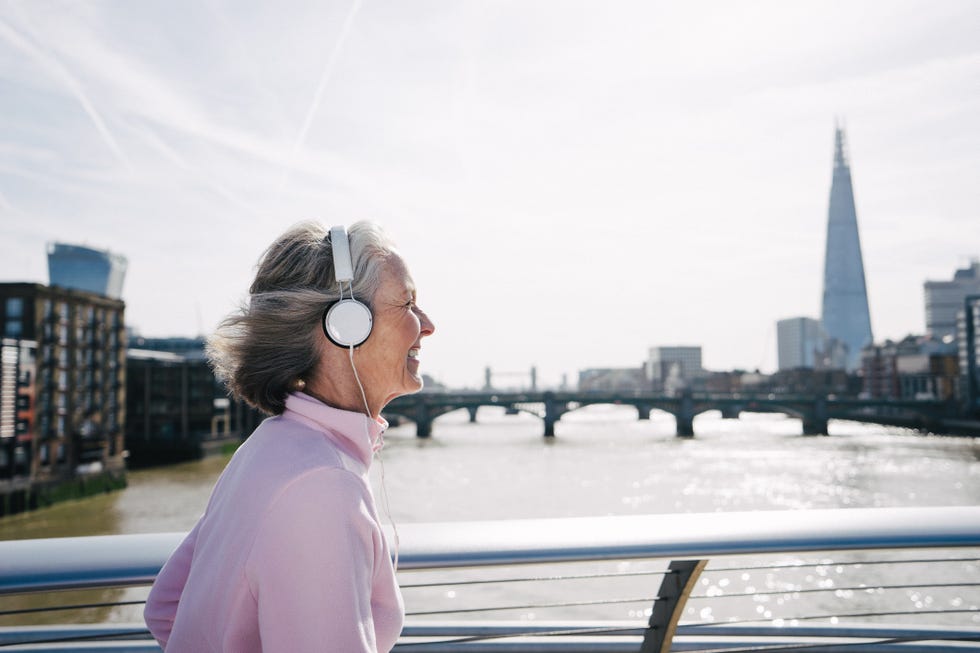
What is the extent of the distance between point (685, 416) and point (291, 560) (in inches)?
1781

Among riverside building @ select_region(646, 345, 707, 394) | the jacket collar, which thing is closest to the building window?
the jacket collar

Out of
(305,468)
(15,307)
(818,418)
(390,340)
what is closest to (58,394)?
(15,307)

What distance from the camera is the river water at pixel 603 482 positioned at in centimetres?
2044

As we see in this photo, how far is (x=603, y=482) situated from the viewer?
82.5 feet

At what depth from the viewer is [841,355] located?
358 ft

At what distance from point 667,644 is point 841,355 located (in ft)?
390

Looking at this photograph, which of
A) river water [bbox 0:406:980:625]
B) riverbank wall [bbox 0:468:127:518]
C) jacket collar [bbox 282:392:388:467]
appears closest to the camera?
jacket collar [bbox 282:392:388:467]

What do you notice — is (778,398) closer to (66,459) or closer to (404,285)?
(66,459)

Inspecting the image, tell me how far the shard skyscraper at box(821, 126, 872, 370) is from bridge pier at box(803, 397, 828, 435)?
8206cm

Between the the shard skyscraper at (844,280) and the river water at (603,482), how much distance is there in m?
88.5

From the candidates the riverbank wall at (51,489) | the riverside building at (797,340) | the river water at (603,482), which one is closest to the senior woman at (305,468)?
the river water at (603,482)

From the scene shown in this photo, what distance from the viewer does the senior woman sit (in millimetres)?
673

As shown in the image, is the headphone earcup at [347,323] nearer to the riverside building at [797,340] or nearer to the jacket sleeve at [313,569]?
the jacket sleeve at [313,569]

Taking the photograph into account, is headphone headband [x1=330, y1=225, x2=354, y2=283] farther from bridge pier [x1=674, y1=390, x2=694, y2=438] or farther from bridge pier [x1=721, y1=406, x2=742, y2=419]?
bridge pier [x1=721, y1=406, x2=742, y2=419]
